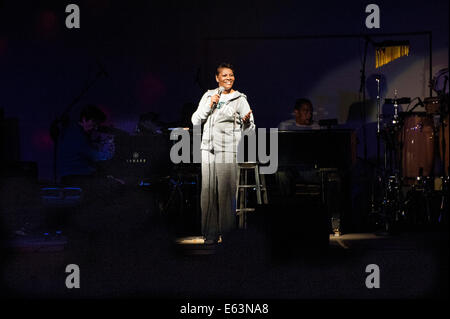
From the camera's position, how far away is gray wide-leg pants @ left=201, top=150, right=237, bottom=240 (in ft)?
17.7

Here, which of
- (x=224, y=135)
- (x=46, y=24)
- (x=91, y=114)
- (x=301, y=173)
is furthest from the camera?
(x=46, y=24)

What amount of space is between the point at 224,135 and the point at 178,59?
4110mm

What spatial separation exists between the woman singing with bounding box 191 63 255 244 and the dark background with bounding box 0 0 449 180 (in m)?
3.68

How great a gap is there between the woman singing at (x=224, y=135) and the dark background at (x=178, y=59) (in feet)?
12.1

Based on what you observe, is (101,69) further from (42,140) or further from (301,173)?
(301,173)

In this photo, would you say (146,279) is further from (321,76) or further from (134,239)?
(321,76)

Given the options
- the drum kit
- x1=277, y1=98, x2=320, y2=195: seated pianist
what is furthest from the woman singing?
the drum kit

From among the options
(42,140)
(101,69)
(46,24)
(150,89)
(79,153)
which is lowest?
(79,153)

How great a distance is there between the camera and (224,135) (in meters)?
5.34

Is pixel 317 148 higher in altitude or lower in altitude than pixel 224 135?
lower

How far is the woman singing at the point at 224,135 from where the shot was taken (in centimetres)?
532

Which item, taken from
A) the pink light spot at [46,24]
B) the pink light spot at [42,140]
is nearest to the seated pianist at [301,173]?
the pink light spot at [42,140]

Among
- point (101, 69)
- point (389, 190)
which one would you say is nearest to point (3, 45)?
point (101, 69)

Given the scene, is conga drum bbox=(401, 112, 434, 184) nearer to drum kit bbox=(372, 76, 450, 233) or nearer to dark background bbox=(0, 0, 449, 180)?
drum kit bbox=(372, 76, 450, 233)
